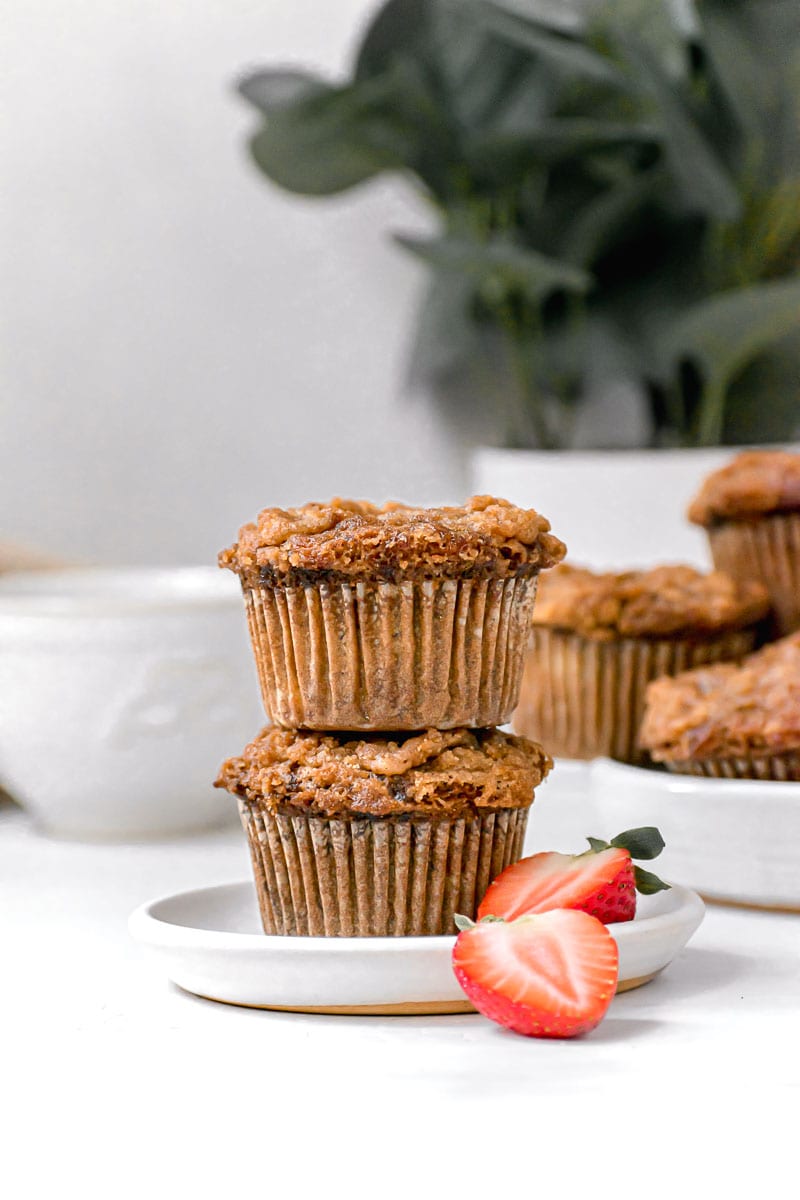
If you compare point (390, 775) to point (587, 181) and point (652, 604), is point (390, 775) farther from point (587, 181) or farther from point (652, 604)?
point (587, 181)

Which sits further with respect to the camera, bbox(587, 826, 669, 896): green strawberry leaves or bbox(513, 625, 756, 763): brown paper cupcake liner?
bbox(513, 625, 756, 763): brown paper cupcake liner

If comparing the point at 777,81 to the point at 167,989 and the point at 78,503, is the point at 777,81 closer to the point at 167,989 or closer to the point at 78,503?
the point at 78,503

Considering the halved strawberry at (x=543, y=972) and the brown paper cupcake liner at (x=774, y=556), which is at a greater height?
the brown paper cupcake liner at (x=774, y=556)

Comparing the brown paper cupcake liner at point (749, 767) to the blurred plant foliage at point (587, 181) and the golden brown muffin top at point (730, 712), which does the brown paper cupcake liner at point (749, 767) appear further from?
the blurred plant foliage at point (587, 181)

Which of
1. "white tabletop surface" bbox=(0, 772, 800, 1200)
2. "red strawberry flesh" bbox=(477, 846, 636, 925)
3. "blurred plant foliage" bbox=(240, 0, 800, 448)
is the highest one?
"blurred plant foliage" bbox=(240, 0, 800, 448)

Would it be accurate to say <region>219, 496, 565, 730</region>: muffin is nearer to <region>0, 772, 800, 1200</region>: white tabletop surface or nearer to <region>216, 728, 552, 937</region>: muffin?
<region>216, 728, 552, 937</region>: muffin

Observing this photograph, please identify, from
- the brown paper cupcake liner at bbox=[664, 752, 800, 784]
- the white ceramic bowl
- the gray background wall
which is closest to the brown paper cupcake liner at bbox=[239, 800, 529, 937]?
the brown paper cupcake liner at bbox=[664, 752, 800, 784]

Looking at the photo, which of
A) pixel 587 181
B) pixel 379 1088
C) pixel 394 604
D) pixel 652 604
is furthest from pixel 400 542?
pixel 587 181

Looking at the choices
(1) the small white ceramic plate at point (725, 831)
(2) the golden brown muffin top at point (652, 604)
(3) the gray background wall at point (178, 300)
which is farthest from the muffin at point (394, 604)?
(3) the gray background wall at point (178, 300)
